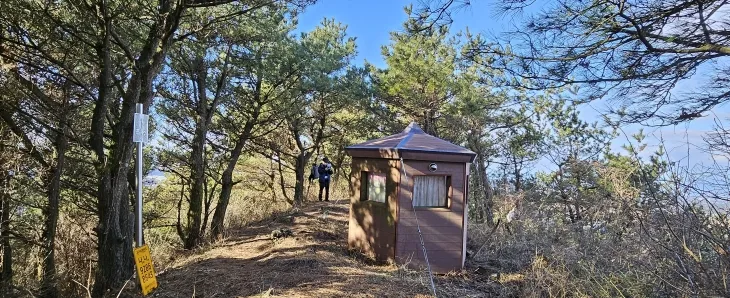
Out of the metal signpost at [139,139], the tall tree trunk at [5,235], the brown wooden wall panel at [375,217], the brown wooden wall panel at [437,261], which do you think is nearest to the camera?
the metal signpost at [139,139]

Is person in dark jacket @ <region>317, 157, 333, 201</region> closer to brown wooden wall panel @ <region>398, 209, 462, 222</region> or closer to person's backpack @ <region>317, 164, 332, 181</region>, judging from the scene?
person's backpack @ <region>317, 164, 332, 181</region>

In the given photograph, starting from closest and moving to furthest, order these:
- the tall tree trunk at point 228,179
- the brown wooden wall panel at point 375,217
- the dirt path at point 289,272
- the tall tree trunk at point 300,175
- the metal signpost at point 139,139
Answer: the metal signpost at point 139,139 < the dirt path at point 289,272 < the brown wooden wall panel at point 375,217 < the tall tree trunk at point 228,179 < the tall tree trunk at point 300,175

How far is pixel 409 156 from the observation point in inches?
293

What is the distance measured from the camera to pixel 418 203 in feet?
25.0

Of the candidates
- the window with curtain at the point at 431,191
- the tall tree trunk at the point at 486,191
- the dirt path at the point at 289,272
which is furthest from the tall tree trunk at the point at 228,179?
the tall tree trunk at the point at 486,191

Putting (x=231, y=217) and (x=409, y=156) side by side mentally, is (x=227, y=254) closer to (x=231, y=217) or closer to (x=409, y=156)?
(x=409, y=156)

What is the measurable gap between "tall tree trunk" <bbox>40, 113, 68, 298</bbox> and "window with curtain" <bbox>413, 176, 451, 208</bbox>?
5575 millimetres

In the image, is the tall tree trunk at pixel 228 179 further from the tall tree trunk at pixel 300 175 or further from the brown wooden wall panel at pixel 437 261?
the brown wooden wall panel at pixel 437 261

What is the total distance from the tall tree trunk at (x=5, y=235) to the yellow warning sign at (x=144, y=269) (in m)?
2.28

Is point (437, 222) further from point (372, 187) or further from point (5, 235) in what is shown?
point (5, 235)

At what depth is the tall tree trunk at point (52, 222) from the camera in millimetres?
6656

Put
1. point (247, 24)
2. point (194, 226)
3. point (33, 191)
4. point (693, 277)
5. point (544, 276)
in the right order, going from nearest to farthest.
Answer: point (693, 277)
point (544, 276)
point (33, 191)
point (247, 24)
point (194, 226)

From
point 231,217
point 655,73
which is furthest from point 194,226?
point 655,73

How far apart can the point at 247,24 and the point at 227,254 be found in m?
4.52
